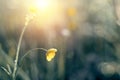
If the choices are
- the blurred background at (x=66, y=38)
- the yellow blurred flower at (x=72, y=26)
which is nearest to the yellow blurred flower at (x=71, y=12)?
the blurred background at (x=66, y=38)

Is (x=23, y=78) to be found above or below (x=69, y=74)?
above

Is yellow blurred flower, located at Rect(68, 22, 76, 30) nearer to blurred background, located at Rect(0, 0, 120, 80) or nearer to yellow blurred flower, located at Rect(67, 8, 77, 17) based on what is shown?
blurred background, located at Rect(0, 0, 120, 80)

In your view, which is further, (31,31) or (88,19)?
(88,19)

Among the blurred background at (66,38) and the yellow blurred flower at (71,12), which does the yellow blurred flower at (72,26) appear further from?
the yellow blurred flower at (71,12)

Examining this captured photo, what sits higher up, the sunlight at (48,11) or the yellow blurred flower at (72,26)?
the sunlight at (48,11)

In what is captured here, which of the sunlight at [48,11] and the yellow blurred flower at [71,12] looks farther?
the yellow blurred flower at [71,12]

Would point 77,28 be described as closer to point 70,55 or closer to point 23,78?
point 70,55

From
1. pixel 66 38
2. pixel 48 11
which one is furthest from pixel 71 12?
pixel 66 38

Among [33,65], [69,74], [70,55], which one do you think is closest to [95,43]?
[70,55]
